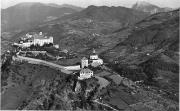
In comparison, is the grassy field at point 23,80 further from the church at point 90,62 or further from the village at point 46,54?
the church at point 90,62

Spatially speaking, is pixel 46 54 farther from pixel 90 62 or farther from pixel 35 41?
pixel 90 62

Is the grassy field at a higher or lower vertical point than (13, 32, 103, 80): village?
lower

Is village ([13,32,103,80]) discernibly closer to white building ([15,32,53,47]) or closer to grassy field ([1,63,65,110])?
white building ([15,32,53,47])

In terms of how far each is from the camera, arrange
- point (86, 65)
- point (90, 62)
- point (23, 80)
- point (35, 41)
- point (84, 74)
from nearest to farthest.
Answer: point (84, 74)
point (23, 80)
point (86, 65)
point (90, 62)
point (35, 41)

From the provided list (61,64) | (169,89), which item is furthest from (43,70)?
(169,89)

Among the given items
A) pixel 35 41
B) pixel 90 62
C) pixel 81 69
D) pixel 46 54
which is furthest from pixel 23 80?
pixel 35 41

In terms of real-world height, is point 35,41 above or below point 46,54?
above

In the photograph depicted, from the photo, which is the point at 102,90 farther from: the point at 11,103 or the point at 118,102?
the point at 11,103

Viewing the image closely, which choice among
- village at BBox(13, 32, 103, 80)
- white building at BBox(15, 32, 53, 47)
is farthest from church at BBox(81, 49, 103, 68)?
white building at BBox(15, 32, 53, 47)

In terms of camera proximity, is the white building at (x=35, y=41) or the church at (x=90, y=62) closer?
the church at (x=90, y=62)

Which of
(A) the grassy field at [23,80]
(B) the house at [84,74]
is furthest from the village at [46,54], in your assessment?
(A) the grassy field at [23,80]

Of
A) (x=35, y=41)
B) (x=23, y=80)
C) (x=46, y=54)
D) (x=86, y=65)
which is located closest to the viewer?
(x=23, y=80)
